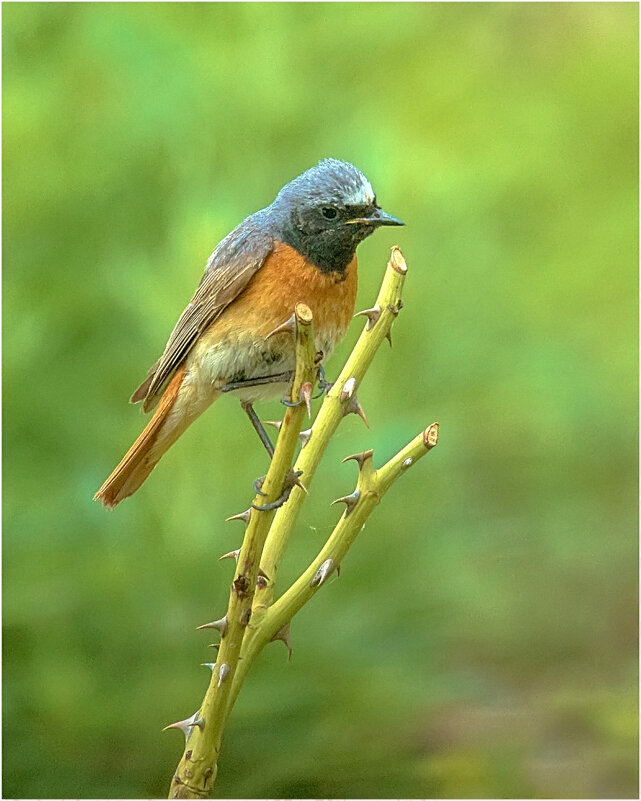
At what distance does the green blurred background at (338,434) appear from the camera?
1.82 metres

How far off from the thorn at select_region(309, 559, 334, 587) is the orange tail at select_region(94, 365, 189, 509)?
→ 1.71 feet

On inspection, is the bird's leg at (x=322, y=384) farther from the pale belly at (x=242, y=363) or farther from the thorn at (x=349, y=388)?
the thorn at (x=349, y=388)

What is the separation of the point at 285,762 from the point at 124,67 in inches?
50.3

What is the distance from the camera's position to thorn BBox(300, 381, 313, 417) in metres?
1.09

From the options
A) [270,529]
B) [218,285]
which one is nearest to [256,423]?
[218,285]

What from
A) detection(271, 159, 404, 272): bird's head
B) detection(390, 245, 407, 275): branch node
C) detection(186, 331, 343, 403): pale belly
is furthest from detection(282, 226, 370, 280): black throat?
detection(390, 245, 407, 275): branch node

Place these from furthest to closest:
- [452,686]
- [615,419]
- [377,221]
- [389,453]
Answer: [615,419] → [452,686] → [389,453] → [377,221]

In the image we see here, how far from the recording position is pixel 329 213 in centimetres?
153

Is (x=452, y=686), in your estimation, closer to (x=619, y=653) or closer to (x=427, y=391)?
(x=619, y=653)

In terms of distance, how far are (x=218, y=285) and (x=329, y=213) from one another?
234 mm

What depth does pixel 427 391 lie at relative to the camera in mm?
1928

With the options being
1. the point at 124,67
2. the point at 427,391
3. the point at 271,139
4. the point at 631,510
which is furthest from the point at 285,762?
the point at 124,67

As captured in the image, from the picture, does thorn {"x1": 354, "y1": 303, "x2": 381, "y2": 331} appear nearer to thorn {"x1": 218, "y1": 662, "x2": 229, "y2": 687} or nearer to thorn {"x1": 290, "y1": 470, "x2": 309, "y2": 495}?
thorn {"x1": 290, "y1": 470, "x2": 309, "y2": 495}

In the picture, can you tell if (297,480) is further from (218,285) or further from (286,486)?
(218,285)
